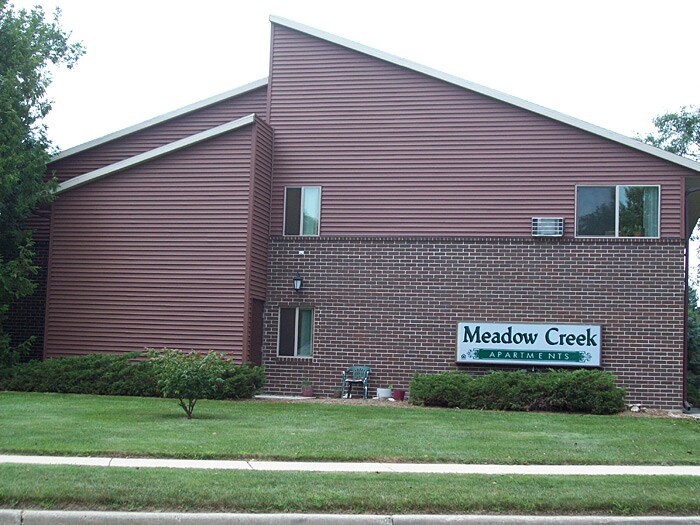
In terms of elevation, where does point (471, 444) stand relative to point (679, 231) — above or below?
below

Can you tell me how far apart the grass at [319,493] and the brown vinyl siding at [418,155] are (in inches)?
509

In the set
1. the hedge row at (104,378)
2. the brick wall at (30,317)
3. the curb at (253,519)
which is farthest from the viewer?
the brick wall at (30,317)

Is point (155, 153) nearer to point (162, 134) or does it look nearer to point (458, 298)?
point (162, 134)

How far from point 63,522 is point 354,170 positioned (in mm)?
15947

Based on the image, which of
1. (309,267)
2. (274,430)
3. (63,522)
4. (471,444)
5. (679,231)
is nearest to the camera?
(63,522)

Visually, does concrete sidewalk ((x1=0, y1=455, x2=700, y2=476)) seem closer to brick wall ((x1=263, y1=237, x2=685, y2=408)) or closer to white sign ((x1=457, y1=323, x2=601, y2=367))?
white sign ((x1=457, y1=323, x2=601, y2=367))

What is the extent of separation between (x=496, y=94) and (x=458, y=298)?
17.0 feet

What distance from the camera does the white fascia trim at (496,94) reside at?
2208cm

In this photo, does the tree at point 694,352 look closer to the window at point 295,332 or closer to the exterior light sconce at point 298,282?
the window at point 295,332

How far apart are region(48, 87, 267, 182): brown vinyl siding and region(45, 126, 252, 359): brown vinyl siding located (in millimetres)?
3540

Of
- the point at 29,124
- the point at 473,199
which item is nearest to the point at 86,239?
the point at 29,124

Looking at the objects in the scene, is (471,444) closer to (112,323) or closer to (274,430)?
(274,430)

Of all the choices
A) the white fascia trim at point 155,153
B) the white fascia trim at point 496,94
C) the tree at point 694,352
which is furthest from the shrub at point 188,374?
the tree at point 694,352

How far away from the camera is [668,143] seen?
4425 centimetres
